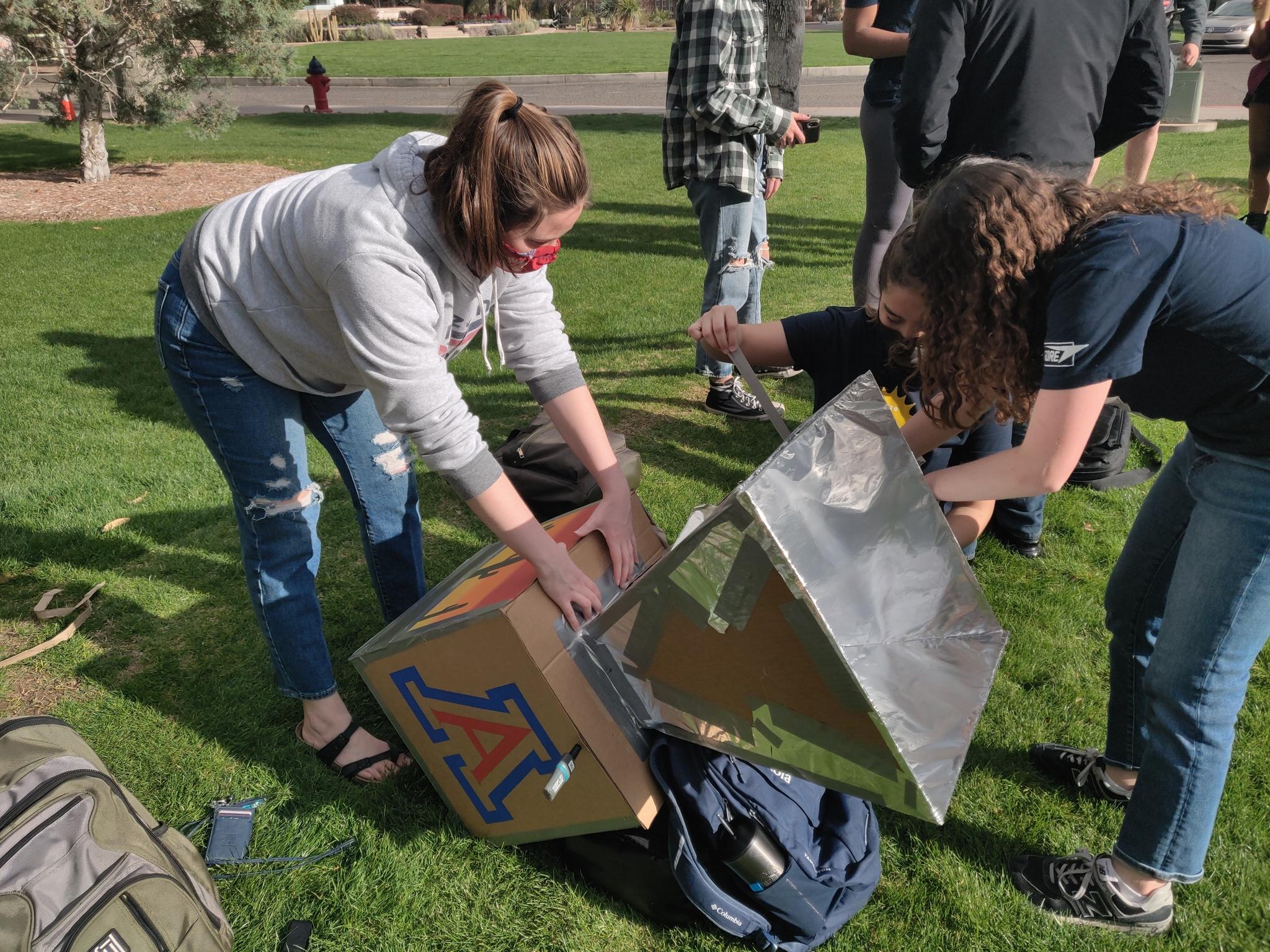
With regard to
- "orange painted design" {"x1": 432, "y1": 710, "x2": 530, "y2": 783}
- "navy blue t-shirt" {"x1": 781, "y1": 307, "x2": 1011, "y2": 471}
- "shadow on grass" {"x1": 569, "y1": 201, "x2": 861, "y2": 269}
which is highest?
"navy blue t-shirt" {"x1": 781, "y1": 307, "x2": 1011, "y2": 471}

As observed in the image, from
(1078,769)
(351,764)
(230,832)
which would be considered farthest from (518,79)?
(1078,769)

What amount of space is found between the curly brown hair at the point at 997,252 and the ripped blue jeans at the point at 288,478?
1.34 meters

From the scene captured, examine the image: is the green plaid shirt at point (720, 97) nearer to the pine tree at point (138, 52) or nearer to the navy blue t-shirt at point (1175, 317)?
the navy blue t-shirt at point (1175, 317)

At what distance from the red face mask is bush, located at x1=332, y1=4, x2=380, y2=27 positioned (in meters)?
36.1

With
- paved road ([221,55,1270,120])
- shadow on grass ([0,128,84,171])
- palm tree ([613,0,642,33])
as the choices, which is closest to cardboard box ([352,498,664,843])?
shadow on grass ([0,128,84,171])

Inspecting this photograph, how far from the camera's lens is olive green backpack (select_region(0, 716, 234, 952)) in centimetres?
150

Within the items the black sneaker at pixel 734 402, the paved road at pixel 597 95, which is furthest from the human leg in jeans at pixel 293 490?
the paved road at pixel 597 95

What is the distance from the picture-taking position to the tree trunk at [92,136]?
29.7 feet

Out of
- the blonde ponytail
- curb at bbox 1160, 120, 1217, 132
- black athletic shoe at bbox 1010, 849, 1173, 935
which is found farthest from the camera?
curb at bbox 1160, 120, 1217, 132

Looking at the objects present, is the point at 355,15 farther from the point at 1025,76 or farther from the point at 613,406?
the point at 1025,76

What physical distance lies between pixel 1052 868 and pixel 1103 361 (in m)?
1.21

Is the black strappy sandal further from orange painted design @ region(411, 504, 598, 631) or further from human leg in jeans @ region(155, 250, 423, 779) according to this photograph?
orange painted design @ region(411, 504, 598, 631)

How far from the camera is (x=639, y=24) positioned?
36.1m

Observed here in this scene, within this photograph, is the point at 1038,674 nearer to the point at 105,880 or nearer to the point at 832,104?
the point at 105,880
